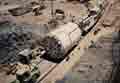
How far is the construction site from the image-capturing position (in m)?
7.90

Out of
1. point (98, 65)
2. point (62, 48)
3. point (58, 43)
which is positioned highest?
point (58, 43)

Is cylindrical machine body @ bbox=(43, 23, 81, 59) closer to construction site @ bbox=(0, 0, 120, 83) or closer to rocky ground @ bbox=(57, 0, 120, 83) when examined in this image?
construction site @ bbox=(0, 0, 120, 83)

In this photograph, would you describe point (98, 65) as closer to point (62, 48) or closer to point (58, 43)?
point (62, 48)

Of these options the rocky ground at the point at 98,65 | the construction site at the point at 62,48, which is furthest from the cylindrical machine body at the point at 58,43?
the rocky ground at the point at 98,65

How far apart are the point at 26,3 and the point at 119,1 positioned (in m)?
7.12

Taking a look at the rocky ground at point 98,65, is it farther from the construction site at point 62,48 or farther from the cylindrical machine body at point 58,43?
the cylindrical machine body at point 58,43

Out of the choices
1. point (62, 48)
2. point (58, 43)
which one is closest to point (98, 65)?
point (62, 48)

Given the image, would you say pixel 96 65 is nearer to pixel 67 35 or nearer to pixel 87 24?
pixel 67 35

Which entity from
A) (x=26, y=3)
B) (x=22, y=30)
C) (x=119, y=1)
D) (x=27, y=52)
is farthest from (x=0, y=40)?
(x=119, y=1)

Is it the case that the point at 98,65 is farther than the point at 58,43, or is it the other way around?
the point at 58,43

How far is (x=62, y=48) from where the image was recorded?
8.88 metres

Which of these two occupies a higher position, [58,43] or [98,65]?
[58,43]

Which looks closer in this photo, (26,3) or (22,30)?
(22,30)

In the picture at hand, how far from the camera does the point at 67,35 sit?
31.2 ft
